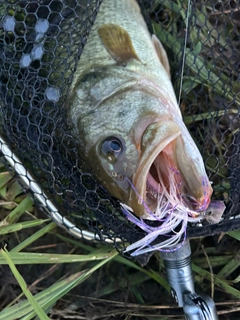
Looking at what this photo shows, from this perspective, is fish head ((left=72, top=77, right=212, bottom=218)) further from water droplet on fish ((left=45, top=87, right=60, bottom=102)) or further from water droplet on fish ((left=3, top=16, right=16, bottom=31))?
water droplet on fish ((left=3, top=16, right=16, bottom=31))

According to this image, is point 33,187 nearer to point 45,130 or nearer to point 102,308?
point 45,130

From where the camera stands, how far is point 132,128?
1723 millimetres

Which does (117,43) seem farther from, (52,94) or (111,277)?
(111,277)

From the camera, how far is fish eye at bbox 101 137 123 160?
1.70m

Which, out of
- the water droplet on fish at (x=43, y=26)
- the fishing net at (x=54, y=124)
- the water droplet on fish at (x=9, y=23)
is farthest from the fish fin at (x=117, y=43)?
the water droplet on fish at (x=9, y=23)

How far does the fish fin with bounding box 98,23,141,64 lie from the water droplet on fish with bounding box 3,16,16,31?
15.7 inches

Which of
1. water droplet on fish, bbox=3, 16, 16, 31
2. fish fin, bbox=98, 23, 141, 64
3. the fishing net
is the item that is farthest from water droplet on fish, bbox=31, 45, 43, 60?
fish fin, bbox=98, 23, 141, 64

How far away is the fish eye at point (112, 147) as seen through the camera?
5.57 feet

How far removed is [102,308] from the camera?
2.41 metres

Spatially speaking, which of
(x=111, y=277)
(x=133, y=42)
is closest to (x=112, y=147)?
(x=133, y=42)

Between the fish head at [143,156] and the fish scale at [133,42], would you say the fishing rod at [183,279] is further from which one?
the fish scale at [133,42]

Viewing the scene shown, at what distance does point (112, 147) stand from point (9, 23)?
2.42ft

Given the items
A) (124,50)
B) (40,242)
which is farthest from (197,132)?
(40,242)

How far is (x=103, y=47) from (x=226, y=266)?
134 centimetres
